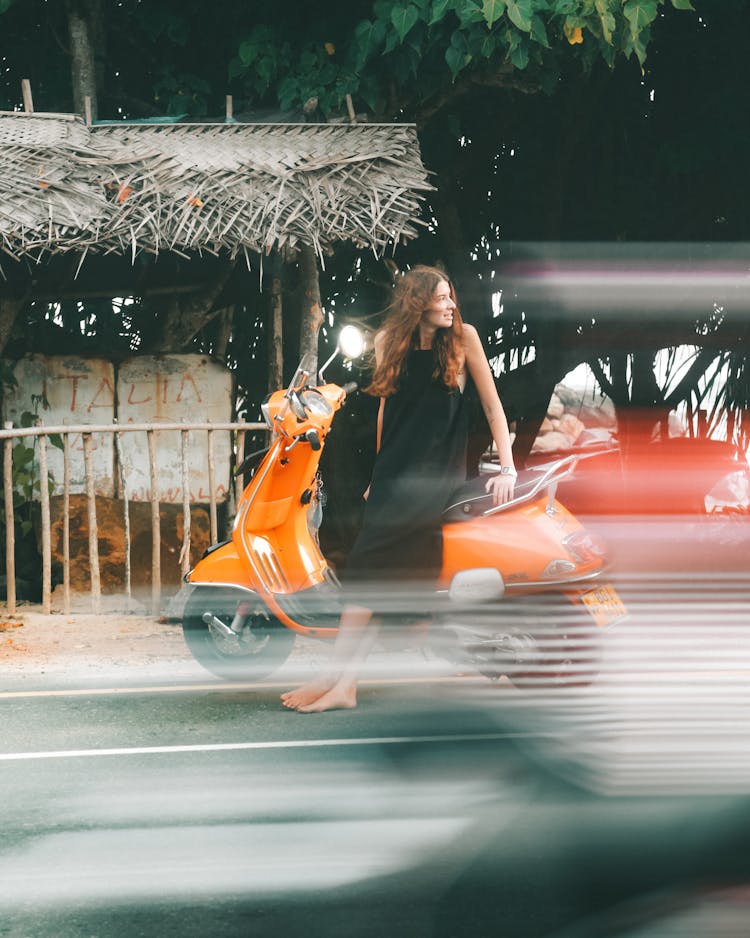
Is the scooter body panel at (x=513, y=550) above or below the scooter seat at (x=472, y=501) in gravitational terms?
below

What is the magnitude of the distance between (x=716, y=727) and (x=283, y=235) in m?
6.00

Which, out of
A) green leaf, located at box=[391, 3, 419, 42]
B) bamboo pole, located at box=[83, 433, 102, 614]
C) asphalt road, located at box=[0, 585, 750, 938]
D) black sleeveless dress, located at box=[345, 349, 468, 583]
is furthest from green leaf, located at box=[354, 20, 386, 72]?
asphalt road, located at box=[0, 585, 750, 938]

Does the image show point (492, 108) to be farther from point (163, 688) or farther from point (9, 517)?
point (163, 688)

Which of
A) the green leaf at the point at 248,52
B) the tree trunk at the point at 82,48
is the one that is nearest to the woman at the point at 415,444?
the green leaf at the point at 248,52

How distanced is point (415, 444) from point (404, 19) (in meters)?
3.77

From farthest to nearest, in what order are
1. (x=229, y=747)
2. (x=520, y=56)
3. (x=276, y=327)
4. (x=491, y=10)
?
(x=276, y=327) → (x=520, y=56) → (x=491, y=10) → (x=229, y=747)

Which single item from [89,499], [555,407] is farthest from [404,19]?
[555,407]

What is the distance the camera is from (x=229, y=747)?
4930mm

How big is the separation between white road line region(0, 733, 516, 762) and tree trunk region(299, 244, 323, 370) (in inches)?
154

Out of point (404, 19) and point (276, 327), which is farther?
point (276, 327)

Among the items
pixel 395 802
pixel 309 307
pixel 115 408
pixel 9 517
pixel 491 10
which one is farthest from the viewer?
pixel 115 408

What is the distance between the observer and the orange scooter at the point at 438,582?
526 cm

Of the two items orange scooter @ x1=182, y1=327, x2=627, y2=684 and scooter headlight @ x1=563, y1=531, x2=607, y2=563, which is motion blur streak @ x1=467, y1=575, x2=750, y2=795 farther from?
scooter headlight @ x1=563, y1=531, x2=607, y2=563

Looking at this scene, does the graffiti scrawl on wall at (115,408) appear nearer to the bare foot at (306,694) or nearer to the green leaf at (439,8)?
the green leaf at (439,8)
